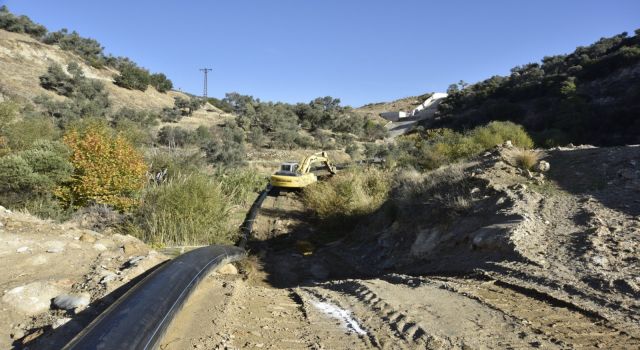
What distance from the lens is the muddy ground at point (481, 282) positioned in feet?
12.9

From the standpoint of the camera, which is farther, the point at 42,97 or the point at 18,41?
the point at 18,41

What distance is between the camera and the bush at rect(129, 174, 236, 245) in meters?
9.41

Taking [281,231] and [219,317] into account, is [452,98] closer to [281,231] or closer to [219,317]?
[281,231]

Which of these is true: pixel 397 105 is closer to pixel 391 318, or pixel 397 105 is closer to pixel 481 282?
pixel 481 282

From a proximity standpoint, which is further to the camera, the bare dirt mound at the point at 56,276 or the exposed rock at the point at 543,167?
the exposed rock at the point at 543,167

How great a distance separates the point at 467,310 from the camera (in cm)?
457

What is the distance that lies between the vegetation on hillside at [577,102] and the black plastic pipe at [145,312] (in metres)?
17.6

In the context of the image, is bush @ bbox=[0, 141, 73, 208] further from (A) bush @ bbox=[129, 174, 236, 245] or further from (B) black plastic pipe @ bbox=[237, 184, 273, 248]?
(B) black plastic pipe @ bbox=[237, 184, 273, 248]

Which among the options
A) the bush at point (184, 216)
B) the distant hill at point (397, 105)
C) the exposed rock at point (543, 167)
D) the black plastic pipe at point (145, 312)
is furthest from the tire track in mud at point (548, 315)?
the distant hill at point (397, 105)

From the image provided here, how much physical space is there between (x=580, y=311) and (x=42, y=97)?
3541 centimetres

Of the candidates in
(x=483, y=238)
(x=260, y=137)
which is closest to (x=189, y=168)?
(x=483, y=238)

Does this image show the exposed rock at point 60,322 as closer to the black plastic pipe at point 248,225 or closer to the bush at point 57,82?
the black plastic pipe at point 248,225

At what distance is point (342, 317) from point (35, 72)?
44208 mm

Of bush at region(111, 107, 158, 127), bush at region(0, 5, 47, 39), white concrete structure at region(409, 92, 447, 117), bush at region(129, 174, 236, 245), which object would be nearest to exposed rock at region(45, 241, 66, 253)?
bush at region(129, 174, 236, 245)
